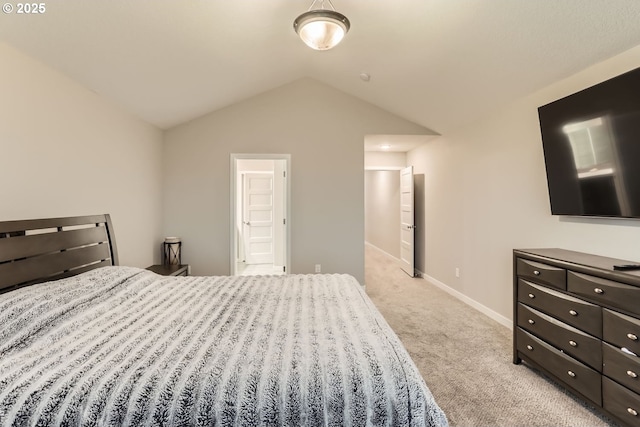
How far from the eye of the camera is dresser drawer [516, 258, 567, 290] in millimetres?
2068

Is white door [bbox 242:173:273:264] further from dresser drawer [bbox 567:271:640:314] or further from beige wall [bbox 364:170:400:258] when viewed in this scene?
dresser drawer [bbox 567:271:640:314]

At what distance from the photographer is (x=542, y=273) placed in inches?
87.5

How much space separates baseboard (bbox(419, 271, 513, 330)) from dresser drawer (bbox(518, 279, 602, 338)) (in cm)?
98

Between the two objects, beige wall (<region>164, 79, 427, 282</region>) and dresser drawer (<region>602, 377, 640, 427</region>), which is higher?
beige wall (<region>164, 79, 427, 282</region>)

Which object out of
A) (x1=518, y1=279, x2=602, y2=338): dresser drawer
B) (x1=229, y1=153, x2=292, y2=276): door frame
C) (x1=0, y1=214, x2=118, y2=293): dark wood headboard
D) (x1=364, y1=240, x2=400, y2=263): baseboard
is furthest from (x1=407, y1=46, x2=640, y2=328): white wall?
(x1=0, y1=214, x2=118, y2=293): dark wood headboard

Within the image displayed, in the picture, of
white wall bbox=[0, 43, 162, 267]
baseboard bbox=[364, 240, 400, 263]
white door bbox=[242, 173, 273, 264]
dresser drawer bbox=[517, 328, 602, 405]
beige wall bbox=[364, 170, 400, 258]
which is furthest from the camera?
beige wall bbox=[364, 170, 400, 258]

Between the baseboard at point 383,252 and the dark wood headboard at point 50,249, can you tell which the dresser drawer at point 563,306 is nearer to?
the dark wood headboard at point 50,249

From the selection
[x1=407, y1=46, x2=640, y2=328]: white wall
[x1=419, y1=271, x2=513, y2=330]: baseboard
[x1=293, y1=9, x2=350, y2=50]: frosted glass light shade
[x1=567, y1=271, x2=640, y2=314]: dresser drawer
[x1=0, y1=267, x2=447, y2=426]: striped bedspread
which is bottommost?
[x1=419, y1=271, x2=513, y2=330]: baseboard

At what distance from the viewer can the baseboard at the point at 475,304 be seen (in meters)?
3.25

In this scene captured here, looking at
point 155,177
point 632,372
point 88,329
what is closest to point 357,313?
point 88,329

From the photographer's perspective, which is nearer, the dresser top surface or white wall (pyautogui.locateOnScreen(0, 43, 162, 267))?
the dresser top surface

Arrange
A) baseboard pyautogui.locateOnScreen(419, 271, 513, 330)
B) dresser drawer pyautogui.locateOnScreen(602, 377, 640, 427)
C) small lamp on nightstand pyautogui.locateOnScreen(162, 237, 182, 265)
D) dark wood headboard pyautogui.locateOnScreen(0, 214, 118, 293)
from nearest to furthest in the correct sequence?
dresser drawer pyautogui.locateOnScreen(602, 377, 640, 427) < dark wood headboard pyautogui.locateOnScreen(0, 214, 118, 293) < baseboard pyautogui.locateOnScreen(419, 271, 513, 330) < small lamp on nightstand pyautogui.locateOnScreen(162, 237, 182, 265)

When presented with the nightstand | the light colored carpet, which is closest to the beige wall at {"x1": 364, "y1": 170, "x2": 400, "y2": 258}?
the light colored carpet

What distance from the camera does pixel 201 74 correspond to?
3.25 m
